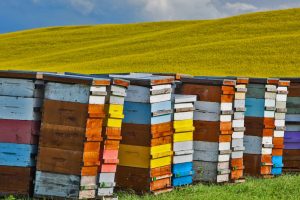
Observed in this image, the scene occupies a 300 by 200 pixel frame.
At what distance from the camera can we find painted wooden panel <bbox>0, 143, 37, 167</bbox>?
10141 mm

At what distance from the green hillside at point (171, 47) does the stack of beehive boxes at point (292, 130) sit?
38.2 m

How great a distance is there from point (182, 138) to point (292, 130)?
4470mm

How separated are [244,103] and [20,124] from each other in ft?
16.9

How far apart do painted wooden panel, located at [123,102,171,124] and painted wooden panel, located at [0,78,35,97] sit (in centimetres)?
179

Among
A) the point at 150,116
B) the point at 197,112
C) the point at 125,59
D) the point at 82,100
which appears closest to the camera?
the point at 82,100

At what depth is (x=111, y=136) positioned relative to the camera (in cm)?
1016

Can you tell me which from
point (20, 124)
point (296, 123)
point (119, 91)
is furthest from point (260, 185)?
point (20, 124)

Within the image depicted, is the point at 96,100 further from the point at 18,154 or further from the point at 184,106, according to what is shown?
the point at 184,106

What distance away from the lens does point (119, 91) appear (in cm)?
1018

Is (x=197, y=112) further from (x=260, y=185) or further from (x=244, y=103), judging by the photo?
(x=260, y=185)

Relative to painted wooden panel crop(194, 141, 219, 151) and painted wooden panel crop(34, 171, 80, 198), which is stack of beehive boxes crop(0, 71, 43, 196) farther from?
painted wooden panel crop(194, 141, 219, 151)

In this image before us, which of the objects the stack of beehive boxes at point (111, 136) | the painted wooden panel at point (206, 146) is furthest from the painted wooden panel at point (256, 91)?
the stack of beehive boxes at point (111, 136)

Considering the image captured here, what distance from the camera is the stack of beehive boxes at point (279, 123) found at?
14.4m

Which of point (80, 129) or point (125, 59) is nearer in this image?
point (80, 129)
